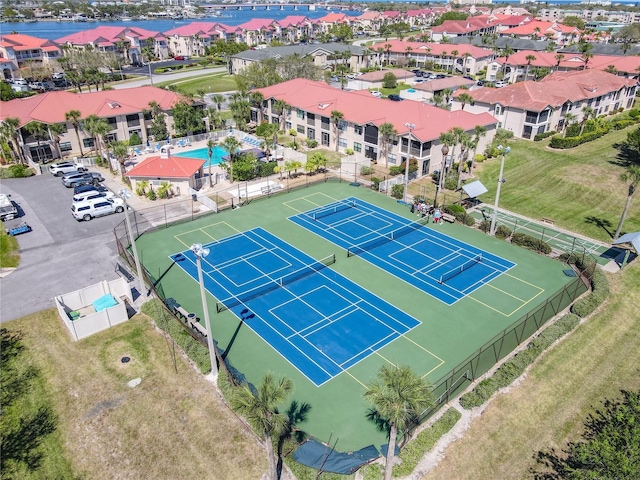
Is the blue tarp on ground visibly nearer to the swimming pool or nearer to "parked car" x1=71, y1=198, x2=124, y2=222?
"parked car" x1=71, y1=198, x2=124, y2=222

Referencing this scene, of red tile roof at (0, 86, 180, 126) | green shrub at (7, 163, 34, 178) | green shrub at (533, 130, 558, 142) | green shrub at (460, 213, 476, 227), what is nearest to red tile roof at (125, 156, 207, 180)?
green shrub at (7, 163, 34, 178)

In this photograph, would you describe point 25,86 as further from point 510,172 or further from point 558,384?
point 558,384

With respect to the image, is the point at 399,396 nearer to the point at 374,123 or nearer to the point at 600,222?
the point at 600,222

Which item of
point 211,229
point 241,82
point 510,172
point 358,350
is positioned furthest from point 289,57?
point 358,350

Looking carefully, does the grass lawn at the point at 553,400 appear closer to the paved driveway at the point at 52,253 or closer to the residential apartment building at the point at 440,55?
the paved driveway at the point at 52,253

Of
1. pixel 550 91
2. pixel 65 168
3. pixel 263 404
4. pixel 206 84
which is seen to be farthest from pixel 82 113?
pixel 550 91

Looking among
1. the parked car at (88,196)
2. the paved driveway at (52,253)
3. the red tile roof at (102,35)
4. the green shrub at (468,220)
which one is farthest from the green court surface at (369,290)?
the red tile roof at (102,35)
